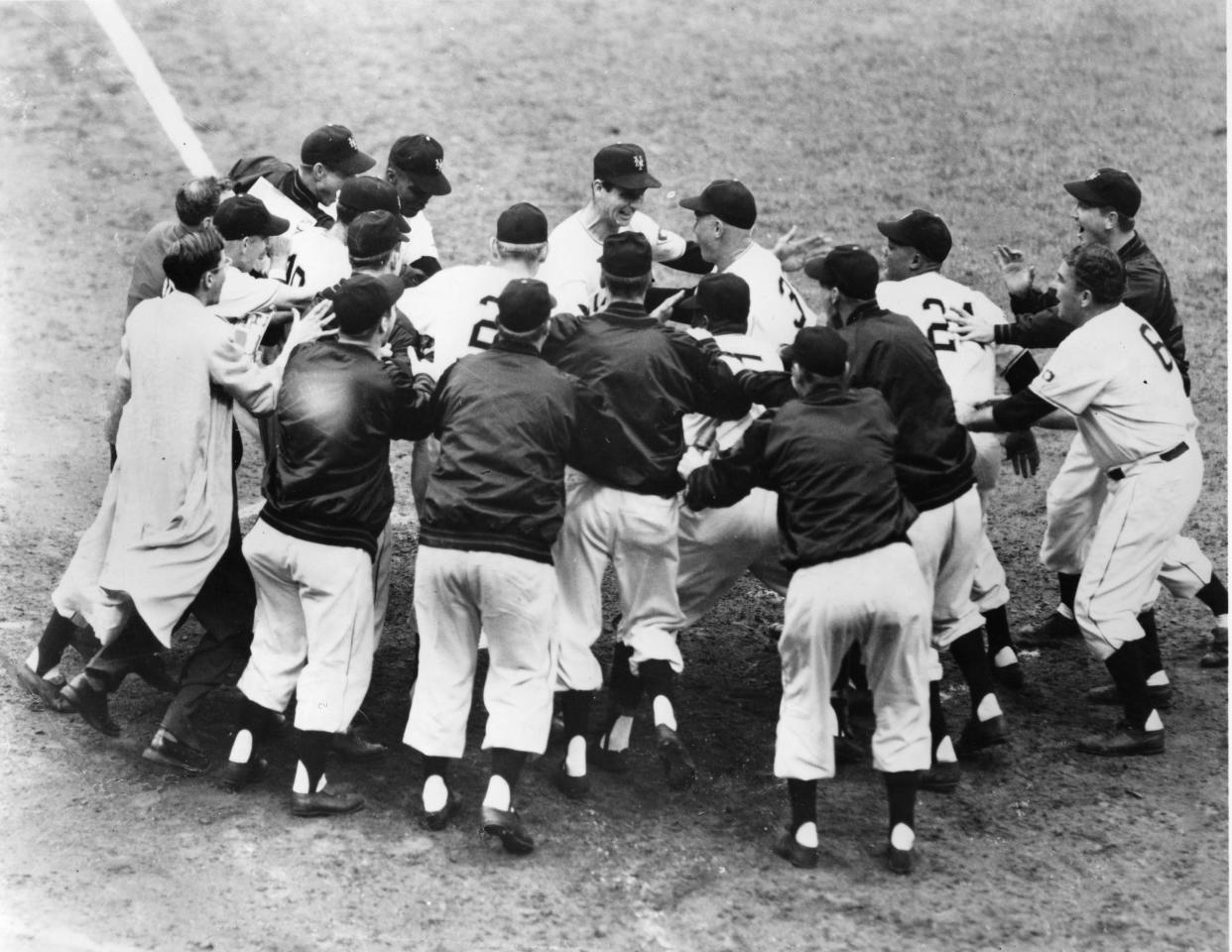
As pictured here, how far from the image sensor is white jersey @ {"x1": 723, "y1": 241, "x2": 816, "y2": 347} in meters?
6.39

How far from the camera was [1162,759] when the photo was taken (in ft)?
19.8

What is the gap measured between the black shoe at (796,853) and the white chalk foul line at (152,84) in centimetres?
764

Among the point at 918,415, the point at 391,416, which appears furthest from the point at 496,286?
the point at 918,415

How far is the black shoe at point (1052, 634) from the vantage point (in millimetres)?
7227

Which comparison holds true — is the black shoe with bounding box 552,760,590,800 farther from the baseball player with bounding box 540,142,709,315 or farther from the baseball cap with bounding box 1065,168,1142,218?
the baseball cap with bounding box 1065,168,1142,218

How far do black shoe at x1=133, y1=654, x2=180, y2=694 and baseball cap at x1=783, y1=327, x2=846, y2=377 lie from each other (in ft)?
9.05

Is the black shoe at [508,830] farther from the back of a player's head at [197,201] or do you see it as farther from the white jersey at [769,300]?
the back of a player's head at [197,201]

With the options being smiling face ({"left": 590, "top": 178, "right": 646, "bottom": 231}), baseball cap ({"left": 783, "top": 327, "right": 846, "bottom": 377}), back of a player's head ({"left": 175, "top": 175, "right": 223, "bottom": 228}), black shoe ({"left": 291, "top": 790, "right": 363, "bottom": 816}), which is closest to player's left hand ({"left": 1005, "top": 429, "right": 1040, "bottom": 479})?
baseball cap ({"left": 783, "top": 327, "right": 846, "bottom": 377})

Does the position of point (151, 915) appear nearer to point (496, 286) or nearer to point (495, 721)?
point (495, 721)

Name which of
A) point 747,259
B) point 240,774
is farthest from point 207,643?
point 747,259

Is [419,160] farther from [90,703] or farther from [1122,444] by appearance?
[1122,444]

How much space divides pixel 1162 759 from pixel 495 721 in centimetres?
270

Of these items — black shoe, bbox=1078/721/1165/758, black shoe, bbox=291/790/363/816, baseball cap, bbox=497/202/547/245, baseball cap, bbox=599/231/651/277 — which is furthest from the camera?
black shoe, bbox=1078/721/1165/758

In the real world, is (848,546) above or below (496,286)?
below
